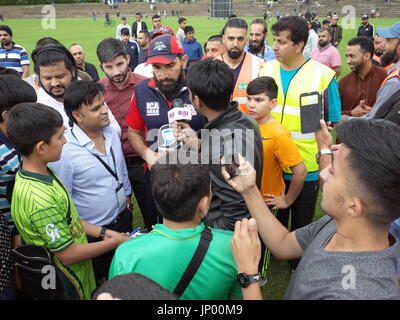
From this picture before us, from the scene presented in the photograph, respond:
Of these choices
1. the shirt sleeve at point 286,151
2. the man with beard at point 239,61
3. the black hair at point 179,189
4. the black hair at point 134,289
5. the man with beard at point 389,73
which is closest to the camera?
the black hair at point 134,289

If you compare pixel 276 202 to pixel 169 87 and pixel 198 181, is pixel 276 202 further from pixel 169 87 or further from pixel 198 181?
pixel 198 181

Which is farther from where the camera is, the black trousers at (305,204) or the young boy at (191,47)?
the young boy at (191,47)

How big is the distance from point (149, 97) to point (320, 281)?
2.30 meters

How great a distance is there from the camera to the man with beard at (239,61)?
3973 millimetres

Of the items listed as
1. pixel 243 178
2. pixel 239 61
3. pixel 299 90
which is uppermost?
pixel 239 61

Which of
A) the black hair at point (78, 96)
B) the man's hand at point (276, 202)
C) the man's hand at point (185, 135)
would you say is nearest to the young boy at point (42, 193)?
the black hair at point (78, 96)

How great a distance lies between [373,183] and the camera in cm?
129

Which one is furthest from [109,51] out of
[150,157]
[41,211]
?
[41,211]

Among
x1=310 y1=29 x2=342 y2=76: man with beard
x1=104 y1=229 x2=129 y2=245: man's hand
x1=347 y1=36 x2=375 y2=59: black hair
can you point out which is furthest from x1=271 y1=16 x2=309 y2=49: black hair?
x1=310 y1=29 x2=342 y2=76: man with beard

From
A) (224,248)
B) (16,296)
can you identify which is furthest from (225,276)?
(16,296)

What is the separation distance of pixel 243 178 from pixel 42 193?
1155mm

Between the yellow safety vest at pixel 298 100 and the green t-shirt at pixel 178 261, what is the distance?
1.82m

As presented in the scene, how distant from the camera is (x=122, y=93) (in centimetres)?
377

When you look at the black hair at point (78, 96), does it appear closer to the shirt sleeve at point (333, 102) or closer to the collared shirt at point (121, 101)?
the collared shirt at point (121, 101)
